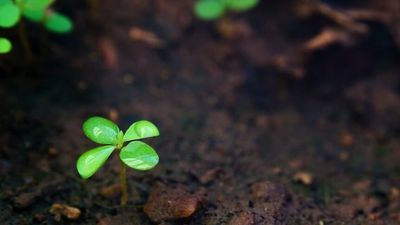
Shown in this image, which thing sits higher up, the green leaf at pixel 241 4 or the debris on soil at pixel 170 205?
the green leaf at pixel 241 4

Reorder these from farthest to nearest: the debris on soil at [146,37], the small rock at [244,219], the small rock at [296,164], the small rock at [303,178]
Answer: the debris on soil at [146,37], the small rock at [296,164], the small rock at [303,178], the small rock at [244,219]

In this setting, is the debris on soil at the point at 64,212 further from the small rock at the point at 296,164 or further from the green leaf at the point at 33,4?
the small rock at the point at 296,164

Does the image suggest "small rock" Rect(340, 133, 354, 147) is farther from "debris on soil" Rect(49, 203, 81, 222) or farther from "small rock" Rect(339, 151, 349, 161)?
"debris on soil" Rect(49, 203, 81, 222)

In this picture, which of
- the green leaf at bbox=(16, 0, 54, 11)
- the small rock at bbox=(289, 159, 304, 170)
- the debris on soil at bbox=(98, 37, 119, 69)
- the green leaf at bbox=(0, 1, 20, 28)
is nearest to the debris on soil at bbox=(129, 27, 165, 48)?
the debris on soil at bbox=(98, 37, 119, 69)

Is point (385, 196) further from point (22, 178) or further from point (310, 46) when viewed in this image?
point (22, 178)

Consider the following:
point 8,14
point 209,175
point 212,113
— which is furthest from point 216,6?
point 8,14

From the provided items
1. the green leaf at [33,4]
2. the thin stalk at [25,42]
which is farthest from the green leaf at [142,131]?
the thin stalk at [25,42]

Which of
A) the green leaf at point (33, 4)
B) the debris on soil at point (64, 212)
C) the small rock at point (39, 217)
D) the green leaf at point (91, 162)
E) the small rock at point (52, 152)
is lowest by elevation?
the small rock at point (39, 217)
